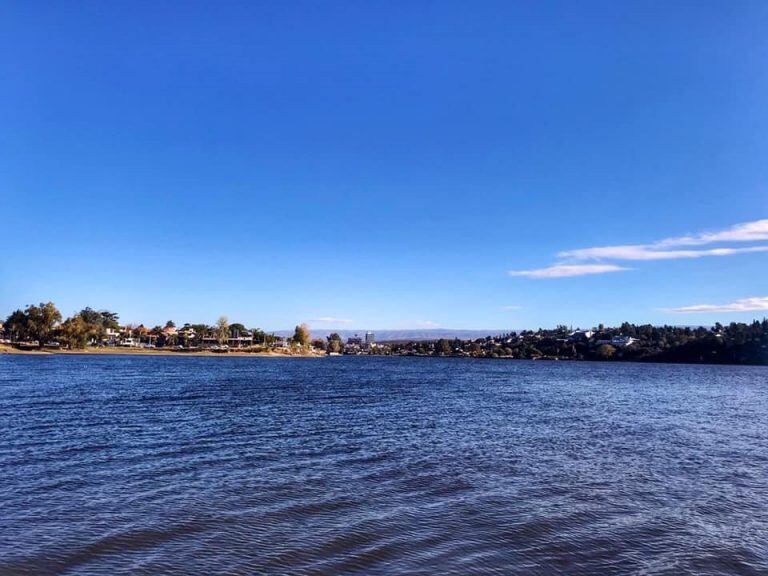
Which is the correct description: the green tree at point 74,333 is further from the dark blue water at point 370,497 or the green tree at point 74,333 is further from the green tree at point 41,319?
the dark blue water at point 370,497

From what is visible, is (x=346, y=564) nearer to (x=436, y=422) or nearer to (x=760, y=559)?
(x=760, y=559)

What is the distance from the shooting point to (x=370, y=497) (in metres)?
17.0

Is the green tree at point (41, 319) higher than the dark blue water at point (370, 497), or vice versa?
the green tree at point (41, 319)

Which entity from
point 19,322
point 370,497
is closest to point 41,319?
point 19,322

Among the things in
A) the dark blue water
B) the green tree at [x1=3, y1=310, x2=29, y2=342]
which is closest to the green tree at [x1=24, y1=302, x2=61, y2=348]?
the green tree at [x1=3, y1=310, x2=29, y2=342]

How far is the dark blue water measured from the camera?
1218 centimetres

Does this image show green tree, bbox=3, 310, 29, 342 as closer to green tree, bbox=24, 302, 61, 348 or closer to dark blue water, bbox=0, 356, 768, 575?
green tree, bbox=24, 302, 61, 348

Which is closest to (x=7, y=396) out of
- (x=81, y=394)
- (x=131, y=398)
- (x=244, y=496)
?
(x=81, y=394)

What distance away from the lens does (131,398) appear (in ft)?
155

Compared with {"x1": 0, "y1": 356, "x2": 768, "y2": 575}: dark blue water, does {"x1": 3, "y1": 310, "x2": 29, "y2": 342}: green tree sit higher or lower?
higher

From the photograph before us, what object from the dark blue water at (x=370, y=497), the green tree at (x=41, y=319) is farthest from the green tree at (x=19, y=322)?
the dark blue water at (x=370, y=497)

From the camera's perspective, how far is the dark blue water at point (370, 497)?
40.0 ft

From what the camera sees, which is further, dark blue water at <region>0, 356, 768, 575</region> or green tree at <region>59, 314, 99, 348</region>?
green tree at <region>59, 314, 99, 348</region>

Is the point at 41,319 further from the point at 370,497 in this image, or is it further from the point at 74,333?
the point at 370,497
